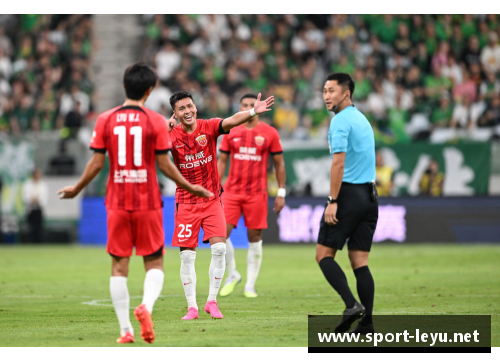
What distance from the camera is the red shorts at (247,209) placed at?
10.9m

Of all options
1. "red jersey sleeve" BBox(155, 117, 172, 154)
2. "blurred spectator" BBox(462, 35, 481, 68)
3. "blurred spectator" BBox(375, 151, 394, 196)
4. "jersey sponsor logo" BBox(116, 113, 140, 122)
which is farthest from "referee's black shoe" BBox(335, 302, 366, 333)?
"blurred spectator" BBox(462, 35, 481, 68)

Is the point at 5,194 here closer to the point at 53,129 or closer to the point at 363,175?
the point at 53,129

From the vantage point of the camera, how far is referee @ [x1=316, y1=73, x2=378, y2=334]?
7137mm

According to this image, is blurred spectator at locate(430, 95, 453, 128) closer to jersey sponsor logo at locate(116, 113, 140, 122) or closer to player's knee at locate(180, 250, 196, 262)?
player's knee at locate(180, 250, 196, 262)

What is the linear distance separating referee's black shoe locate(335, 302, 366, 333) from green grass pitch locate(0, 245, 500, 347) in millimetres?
409

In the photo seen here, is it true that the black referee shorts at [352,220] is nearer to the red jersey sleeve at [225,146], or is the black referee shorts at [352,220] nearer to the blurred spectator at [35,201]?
the red jersey sleeve at [225,146]

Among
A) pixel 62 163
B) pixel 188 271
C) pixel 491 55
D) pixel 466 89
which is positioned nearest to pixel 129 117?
pixel 188 271

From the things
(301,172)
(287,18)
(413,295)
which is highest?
(287,18)

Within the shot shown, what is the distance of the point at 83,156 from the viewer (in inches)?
862

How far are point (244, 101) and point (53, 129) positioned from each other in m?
15.6

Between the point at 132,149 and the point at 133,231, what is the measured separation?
727mm

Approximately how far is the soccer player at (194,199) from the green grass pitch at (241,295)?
480 millimetres

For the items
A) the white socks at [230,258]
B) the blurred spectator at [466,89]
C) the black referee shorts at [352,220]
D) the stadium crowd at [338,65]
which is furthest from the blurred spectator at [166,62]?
the black referee shorts at [352,220]

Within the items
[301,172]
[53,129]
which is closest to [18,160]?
[53,129]
